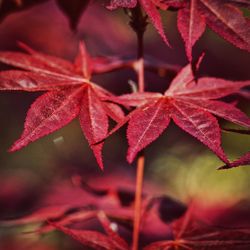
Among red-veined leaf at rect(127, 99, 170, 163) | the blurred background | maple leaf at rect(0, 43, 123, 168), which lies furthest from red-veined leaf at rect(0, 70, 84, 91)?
the blurred background

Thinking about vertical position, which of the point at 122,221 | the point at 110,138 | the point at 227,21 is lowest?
the point at 110,138

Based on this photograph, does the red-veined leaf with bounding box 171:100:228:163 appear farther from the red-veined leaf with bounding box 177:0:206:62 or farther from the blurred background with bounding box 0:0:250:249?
the blurred background with bounding box 0:0:250:249

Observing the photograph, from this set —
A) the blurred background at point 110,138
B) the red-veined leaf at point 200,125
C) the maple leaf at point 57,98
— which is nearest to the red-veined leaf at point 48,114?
the maple leaf at point 57,98

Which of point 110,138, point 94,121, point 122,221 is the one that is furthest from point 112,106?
point 110,138

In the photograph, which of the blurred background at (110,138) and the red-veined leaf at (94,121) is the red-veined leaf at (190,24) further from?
the blurred background at (110,138)

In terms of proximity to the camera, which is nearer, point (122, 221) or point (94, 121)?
point (94, 121)

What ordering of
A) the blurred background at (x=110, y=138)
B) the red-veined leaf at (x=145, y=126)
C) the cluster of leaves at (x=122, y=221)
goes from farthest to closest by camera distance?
1. the blurred background at (x=110, y=138)
2. the cluster of leaves at (x=122, y=221)
3. the red-veined leaf at (x=145, y=126)

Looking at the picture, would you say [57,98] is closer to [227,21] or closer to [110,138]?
[227,21]
